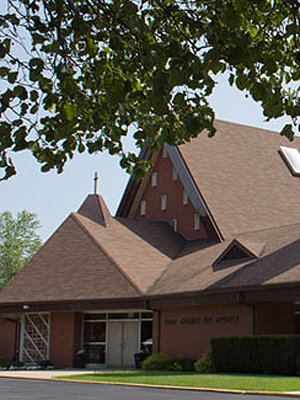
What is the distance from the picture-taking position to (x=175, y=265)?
3356 cm

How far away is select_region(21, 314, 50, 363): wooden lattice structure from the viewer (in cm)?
3419

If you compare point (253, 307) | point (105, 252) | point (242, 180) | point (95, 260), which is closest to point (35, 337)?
point (95, 260)

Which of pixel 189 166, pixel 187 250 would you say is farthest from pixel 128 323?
pixel 189 166

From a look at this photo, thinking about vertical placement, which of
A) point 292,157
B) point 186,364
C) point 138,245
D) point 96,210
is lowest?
point 186,364

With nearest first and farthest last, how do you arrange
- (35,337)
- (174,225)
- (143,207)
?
(35,337) < (174,225) < (143,207)

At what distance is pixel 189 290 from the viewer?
1114 inches

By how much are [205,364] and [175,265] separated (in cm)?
818

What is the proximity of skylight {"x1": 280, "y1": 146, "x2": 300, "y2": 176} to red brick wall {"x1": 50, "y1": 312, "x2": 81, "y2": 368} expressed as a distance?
53.3ft

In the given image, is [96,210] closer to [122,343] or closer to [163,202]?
[163,202]

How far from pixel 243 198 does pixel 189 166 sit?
3427 mm

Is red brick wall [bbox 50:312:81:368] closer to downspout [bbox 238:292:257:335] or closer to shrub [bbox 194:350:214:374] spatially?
shrub [bbox 194:350:214:374]

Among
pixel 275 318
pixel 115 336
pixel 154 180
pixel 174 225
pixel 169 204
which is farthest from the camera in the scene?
pixel 154 180

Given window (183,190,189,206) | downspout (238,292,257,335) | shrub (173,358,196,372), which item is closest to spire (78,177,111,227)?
window (183,190,189,206)

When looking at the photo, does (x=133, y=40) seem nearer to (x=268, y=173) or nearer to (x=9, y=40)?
(x=9, y=40)
